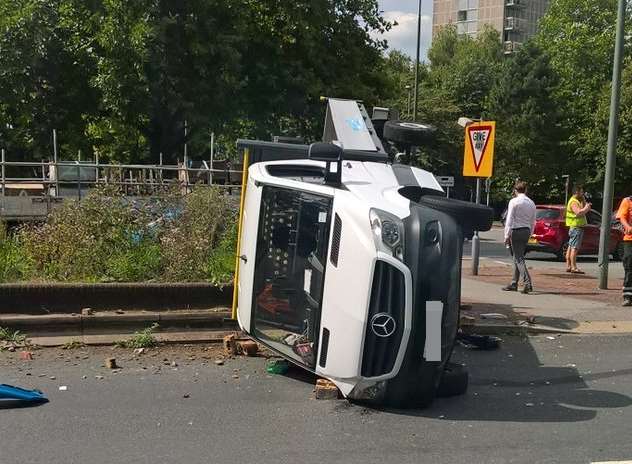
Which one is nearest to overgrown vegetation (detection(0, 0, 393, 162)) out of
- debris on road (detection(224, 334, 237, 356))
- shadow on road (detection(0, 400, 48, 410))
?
debris on road (detection(224, 334, 237, 356))

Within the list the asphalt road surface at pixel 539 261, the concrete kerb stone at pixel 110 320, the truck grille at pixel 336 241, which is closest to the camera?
the truck grille at pixel 336 241

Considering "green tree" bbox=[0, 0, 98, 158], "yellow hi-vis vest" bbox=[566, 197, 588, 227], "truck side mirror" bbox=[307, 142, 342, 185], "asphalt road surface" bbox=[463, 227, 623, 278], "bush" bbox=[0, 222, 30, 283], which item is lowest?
"asphalt road surface" bbox=[463, 227, 623, 278]

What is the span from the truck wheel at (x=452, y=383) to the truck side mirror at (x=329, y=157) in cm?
179

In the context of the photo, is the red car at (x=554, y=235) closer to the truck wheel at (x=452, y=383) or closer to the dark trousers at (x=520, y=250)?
the dark trousers at (x=520, y=250)

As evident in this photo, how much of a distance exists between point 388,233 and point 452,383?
158cm

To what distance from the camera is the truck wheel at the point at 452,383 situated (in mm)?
5895

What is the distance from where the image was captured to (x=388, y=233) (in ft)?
17.0

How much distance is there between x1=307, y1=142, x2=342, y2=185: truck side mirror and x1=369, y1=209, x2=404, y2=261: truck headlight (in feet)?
2.15

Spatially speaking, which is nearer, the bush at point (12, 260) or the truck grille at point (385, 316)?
the truck grille at point (385, 316)

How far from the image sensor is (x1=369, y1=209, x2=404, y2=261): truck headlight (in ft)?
16.9

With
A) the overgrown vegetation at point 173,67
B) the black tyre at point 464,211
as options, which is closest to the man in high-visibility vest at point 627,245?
the black tyre at point 464,211

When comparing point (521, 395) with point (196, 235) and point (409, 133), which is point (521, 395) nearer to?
point (409, 133)

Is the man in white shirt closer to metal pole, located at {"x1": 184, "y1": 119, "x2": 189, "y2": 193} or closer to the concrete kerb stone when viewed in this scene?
metal pole, located at {"x1": 184, "y1": 119, "x2": 189, "y2": 193}

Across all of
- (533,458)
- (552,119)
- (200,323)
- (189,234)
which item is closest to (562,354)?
(533,458)
